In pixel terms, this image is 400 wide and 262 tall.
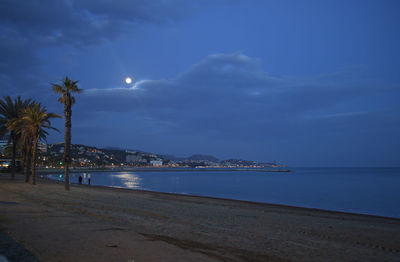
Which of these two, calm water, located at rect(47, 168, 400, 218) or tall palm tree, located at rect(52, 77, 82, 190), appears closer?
tall palm tree, located at rect(52, 77, 82, 190)

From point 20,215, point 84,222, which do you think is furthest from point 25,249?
point 20,215

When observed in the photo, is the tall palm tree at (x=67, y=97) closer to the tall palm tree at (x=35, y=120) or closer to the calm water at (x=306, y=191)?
the tall palm tree at (x=35, y=120)

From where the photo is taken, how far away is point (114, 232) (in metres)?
9.09

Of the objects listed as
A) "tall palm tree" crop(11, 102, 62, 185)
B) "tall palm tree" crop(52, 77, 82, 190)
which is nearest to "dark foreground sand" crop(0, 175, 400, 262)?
"tall palm tree" crop(52, 77, 82, 190)

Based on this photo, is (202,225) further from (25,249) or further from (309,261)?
(25,249)

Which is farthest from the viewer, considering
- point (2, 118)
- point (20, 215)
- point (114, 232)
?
point (2, 118)

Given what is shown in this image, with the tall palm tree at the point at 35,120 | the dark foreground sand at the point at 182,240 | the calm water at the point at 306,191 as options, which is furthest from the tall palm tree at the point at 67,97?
the calm water at the point at 306,191

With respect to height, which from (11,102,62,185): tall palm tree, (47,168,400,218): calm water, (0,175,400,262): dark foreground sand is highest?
(11,102,62,185): tall palm tree

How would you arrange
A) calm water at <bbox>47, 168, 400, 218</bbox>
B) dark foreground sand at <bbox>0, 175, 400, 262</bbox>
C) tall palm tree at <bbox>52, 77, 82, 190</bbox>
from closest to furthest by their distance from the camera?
dark foreground sand at <bbox>0, 175, 400, 262</bbox> → tall palm tree at <bbox>52, 77, 82, 190</bbox> → calm water at <bbox>47, 168, 400, 218</bbox>

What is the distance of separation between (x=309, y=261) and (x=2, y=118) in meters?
45.5

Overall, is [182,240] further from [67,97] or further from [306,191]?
[306,191]

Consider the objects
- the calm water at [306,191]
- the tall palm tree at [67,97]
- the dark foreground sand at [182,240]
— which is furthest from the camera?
the calm water at [306,191]

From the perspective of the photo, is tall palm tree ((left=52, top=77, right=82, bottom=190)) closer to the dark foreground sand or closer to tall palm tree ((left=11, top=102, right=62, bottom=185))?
tall palm tree ((left=11, top=102, right=62, bottom=185))

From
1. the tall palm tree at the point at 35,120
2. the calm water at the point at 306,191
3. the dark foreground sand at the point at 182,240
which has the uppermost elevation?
the tall palm tree at the point at 35,120
